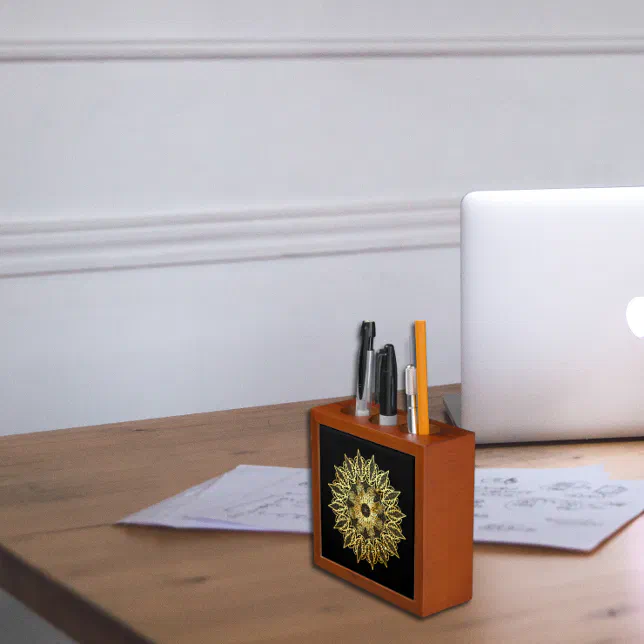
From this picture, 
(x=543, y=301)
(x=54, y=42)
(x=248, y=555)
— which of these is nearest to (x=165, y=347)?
(x=54, y=42)

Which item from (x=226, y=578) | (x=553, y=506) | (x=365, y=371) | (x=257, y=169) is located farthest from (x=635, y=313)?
(x=257, y=169)

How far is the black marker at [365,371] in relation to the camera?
760 millimetres

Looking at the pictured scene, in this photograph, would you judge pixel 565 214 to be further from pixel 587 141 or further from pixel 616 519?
pixel 587 141

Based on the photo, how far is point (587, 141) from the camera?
2.27 m

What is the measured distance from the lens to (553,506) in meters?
0.94

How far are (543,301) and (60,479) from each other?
629 millimetres

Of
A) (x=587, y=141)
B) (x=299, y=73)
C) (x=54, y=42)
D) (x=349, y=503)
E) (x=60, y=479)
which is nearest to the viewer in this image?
(x=349, y=503)

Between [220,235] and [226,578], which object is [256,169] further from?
[226,578]

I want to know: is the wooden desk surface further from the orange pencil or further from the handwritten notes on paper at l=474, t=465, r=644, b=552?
the orange pencil

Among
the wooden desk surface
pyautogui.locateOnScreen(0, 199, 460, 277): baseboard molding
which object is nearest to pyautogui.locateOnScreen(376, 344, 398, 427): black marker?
the wooden desk surface

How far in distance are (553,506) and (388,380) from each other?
317 millimetres

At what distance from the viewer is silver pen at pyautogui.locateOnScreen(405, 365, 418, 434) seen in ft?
2.35

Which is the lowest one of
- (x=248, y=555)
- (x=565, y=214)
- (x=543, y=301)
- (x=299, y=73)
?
(x=248, y=555)

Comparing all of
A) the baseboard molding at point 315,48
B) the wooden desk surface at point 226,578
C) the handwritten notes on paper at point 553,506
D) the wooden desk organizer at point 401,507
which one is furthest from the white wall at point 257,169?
the wooden desk organizer at point 401,507
